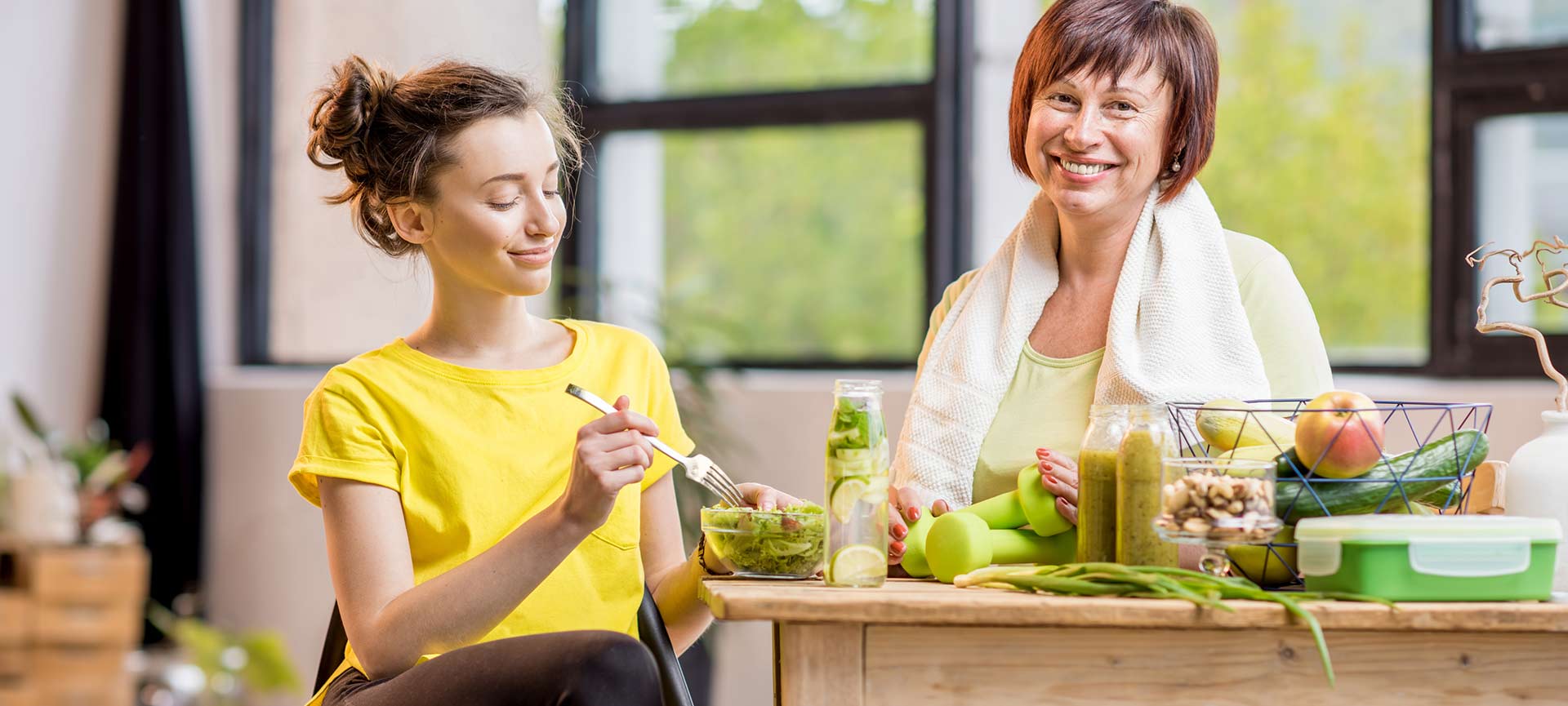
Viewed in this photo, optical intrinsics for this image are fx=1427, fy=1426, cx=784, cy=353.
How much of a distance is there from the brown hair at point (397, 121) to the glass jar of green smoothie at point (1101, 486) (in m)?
0.69

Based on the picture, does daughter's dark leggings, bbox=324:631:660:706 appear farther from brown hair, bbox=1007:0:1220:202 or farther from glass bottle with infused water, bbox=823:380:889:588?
brown hair, bbox=1007:0:1220:202

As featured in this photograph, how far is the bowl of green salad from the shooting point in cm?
121

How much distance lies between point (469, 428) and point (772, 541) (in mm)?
385

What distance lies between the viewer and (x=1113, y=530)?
118 centimetres

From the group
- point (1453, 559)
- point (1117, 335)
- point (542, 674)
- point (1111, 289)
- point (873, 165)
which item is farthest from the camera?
point (873, 165)

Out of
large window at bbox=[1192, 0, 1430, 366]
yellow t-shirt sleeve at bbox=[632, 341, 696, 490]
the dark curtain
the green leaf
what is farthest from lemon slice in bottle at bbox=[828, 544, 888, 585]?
the dark curtain

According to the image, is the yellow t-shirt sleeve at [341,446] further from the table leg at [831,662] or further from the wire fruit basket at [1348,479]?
the wire fruit basket at [1348,479]

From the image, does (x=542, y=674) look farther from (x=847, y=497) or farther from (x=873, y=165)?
(x=873, y=165)

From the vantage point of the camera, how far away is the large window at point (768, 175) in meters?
3.26

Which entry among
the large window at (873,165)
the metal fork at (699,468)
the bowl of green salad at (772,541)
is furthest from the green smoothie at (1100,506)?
the large window at (873,165)

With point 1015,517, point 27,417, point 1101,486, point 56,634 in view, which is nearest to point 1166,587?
point 1101,486

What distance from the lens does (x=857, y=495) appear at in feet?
3.70

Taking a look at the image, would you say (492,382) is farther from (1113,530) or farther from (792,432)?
(792,432)

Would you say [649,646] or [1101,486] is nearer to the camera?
[1101,486]
